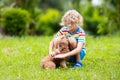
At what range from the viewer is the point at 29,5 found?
15766mm

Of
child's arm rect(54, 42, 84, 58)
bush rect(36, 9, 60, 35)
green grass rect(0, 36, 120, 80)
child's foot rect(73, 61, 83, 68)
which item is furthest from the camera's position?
bush rect(36, 9, 60, 35)

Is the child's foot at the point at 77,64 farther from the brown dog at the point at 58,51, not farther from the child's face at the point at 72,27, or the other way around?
the child's face at the point at 72,27

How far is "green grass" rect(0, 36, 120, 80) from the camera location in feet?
21.9

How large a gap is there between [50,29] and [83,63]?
12.2 m

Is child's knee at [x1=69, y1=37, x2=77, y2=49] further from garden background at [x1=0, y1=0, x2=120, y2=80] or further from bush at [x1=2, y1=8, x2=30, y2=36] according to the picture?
bush at [x1=2, y1=8, x2=30, y2=36]

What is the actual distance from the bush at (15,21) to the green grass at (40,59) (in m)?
2.55

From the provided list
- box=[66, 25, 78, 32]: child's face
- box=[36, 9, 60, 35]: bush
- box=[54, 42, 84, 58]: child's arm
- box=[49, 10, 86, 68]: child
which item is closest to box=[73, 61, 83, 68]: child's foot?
box=[49, 10, 86, 68]: child

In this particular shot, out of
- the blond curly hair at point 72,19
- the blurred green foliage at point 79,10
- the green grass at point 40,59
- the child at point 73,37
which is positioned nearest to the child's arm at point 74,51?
the child at point 73,37

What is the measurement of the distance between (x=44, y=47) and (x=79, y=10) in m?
6.75

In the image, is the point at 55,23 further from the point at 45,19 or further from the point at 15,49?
the point at 15,49

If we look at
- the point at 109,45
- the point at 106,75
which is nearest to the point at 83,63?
the point at 106,75

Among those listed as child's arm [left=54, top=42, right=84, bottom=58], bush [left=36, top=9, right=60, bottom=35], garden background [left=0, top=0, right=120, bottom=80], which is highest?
child's arm [left=54, top=42, right=84, bottom=58]

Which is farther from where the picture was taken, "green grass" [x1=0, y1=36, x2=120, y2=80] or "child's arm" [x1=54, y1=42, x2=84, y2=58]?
"child's arm" [x1=54, y1=42, x2=84, y2=58]

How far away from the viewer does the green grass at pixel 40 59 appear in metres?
6.67
